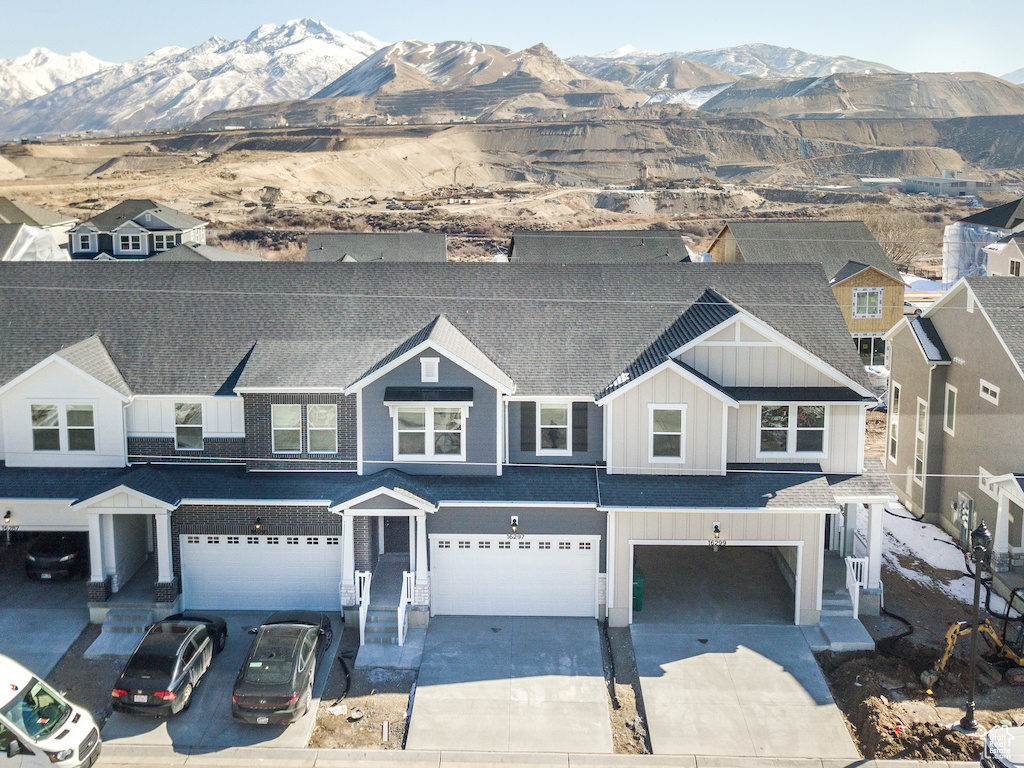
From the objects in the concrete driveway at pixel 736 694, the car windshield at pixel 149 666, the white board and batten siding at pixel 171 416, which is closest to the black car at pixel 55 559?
the white board and batten siding at pixel 171 416

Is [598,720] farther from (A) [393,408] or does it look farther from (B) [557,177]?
(B) [557,177]

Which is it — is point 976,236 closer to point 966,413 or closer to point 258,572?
point 966,413

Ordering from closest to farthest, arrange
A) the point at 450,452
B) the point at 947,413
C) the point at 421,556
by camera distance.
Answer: the point at 421,556, the point at 450,452, the point at 947,413

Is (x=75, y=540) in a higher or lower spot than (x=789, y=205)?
lower

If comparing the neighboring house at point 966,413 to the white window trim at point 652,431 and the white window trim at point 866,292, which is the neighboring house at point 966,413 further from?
the white window trim at point 866,292

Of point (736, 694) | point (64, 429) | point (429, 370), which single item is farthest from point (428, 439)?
point (64, 429)

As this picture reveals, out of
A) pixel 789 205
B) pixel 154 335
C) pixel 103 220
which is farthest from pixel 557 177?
pixel 154 335

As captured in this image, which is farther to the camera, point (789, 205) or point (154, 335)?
point (789, 205)

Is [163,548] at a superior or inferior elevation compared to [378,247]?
inferior
